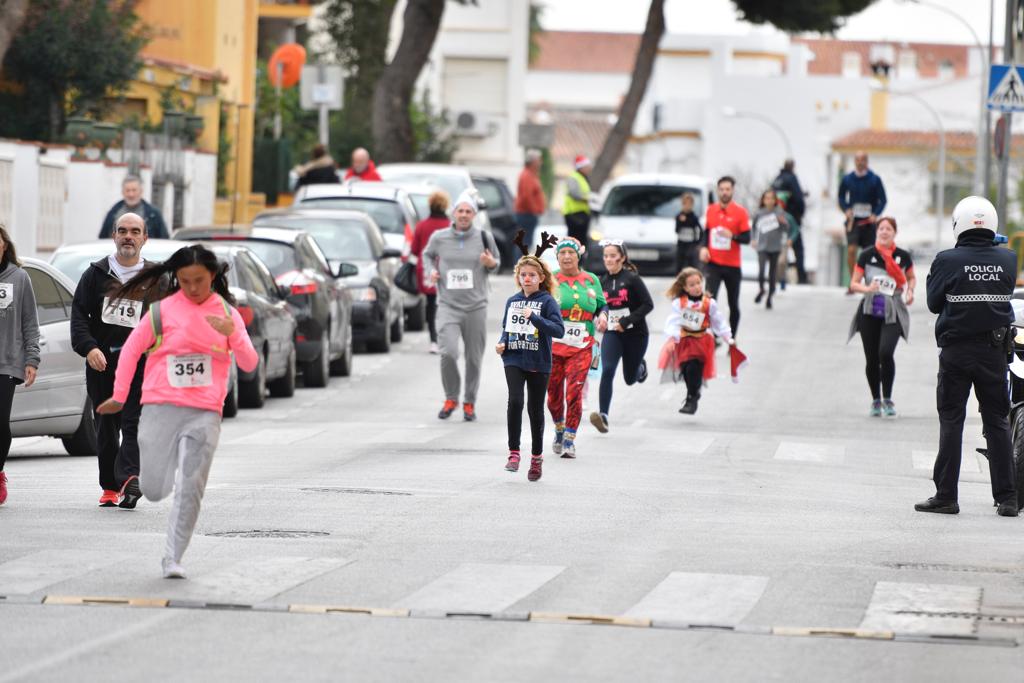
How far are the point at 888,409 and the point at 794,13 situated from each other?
1387 inches

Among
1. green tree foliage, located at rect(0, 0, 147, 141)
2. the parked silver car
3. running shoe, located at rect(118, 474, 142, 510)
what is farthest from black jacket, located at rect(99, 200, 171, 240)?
running shoe, located at rect(118, 474, 142, 510)

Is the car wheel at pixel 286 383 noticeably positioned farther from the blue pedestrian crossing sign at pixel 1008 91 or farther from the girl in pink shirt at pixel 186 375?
the girl in pink shirt at pixel 186 375

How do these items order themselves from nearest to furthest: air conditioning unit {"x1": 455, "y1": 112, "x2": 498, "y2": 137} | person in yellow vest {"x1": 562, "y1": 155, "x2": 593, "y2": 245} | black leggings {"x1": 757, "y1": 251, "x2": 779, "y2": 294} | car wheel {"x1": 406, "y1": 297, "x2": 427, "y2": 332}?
car wheel {"x1": 406, "y1": 297, "x2": 427, "y2": 332} → person in yellow vest {"x1": 562, "y1": 155, "x2": 593, "y2": 245} → black leggings {"x1": 757, "y1": 251, "x2": 779, "y2": 294} → air conditioning unit {"x1": 455, "y1": 112, "x2": 498, "y2": 137}

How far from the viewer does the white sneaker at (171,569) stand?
1058 cm

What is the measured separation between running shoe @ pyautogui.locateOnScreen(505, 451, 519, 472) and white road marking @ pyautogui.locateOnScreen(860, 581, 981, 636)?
522 centimetres

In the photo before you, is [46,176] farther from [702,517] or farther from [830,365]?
[702,517]

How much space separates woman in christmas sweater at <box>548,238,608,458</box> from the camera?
17.2 metres

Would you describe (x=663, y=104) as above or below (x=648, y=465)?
above

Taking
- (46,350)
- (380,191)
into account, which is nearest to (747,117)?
(380,191)

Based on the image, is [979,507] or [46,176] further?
[46,176]

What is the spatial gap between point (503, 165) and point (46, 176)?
2141 inches

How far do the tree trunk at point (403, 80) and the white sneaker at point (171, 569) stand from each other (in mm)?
38343

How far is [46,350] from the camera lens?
1664cm

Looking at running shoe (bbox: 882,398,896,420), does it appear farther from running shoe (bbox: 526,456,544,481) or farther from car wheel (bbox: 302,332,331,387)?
running shoe (bbox: 526,456,544,481)
